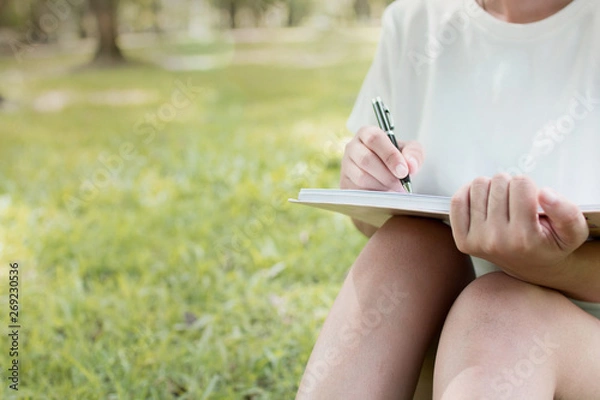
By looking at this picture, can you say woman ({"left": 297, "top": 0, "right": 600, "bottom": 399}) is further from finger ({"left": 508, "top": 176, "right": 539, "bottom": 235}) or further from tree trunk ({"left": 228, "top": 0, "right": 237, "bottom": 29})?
tree trunk ({"left": 228, "top": 0, "right": 237, "bottom": 29})

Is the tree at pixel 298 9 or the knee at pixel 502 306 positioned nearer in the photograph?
the knee at pixel 502 306

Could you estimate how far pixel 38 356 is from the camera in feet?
6.70

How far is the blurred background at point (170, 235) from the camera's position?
1.98m

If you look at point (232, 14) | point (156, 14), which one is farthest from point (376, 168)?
point (156, 14)

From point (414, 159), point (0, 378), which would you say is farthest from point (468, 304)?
point (0, 378)

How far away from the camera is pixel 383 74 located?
146 cm

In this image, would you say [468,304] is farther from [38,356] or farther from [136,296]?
[136,296]

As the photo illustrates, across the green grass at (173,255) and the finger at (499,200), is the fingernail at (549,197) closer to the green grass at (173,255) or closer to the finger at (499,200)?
the finger at (499,200)

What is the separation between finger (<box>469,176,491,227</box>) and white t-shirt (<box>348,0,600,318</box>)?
336 mm

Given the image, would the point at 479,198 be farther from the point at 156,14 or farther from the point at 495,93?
the point at 156,14

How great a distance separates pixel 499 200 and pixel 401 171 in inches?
10.2

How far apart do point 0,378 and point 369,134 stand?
1.26m

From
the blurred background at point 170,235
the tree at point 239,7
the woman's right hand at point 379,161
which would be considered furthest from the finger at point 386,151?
the tree at point 239,7

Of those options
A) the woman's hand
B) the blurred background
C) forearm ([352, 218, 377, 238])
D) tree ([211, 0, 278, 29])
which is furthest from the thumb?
tree ([211, 0, 278, 29])
